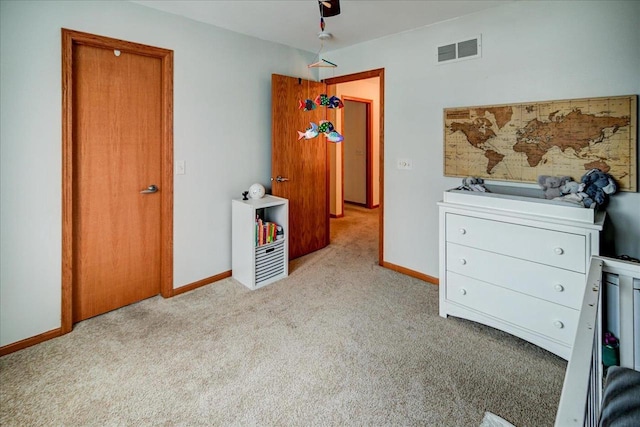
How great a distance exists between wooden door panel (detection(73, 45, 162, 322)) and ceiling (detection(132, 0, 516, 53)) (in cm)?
60

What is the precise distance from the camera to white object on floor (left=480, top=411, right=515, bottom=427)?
5.35 ft

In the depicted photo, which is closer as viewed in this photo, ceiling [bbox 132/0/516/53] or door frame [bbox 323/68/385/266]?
ceiling [bbox 132/0/516/53]

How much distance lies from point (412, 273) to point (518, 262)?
1.39m

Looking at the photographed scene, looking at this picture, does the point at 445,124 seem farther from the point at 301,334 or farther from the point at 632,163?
the point at 301,334

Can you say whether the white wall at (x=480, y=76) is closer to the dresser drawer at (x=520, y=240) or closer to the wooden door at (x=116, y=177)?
the dresser drawer at (x=520, y=240)

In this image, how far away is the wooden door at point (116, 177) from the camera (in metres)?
2.55

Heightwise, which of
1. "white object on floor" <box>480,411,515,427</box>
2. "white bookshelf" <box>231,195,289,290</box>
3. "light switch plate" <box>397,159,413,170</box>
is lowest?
"white object on floor" <box>480,411,515,427</box>

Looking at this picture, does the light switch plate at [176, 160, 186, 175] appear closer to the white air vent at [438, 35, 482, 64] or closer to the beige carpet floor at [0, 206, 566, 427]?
the beige carpet floor at [0, 206, 566, 427]

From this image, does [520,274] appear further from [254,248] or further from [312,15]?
[312,15]

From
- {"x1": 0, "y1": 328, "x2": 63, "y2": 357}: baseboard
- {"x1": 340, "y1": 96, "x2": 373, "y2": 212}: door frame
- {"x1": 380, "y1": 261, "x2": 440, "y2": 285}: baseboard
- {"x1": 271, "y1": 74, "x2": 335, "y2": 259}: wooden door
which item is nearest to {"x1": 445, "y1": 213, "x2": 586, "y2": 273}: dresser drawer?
{"x1": 380, "y1": 261, "x2": 440, "y2": 285}: baseboard

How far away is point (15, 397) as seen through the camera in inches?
73.0

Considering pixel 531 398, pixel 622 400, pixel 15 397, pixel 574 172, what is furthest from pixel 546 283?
pixel 15 397

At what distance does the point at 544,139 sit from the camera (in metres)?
2.60

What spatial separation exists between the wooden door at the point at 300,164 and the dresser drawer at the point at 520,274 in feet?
6.41
